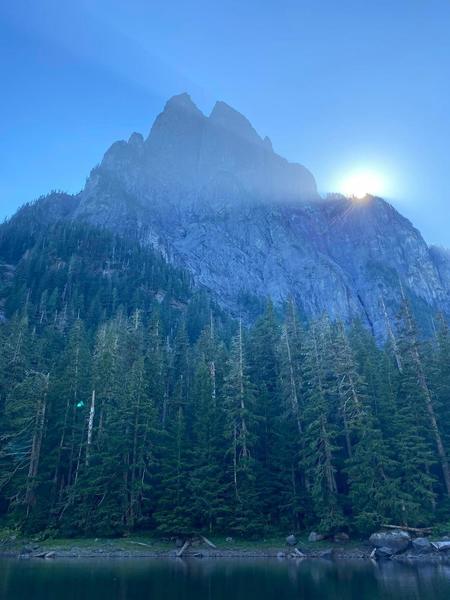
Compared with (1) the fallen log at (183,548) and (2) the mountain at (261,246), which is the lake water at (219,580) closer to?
(1) the fallen log at (183,548)

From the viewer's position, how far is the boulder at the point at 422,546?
29.4 m

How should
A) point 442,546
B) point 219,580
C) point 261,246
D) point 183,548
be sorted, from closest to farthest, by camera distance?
point 219,580, point 442,546, point 183,548, point 261,246

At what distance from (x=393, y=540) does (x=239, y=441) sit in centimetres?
1380

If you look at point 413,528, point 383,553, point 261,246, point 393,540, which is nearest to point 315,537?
point 383,553

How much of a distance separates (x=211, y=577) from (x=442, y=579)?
11128 mm

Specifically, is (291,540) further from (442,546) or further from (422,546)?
(442,546)

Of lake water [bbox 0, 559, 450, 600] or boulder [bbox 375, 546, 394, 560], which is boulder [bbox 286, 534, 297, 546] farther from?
boulder [bbox 375, 546, 394, 560]

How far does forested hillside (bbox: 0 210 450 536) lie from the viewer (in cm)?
3522

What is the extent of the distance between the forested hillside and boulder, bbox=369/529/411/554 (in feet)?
3.84

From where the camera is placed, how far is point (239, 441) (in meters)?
38.2

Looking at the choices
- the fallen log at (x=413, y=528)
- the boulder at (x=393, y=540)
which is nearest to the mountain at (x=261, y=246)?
the fallen log at (x=413, y=528)

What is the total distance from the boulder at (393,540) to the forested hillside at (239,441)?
1172mm

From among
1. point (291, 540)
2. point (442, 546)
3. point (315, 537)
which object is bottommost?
point (442, 546)


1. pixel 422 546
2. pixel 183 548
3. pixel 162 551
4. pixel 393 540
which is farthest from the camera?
pixel 183 548
